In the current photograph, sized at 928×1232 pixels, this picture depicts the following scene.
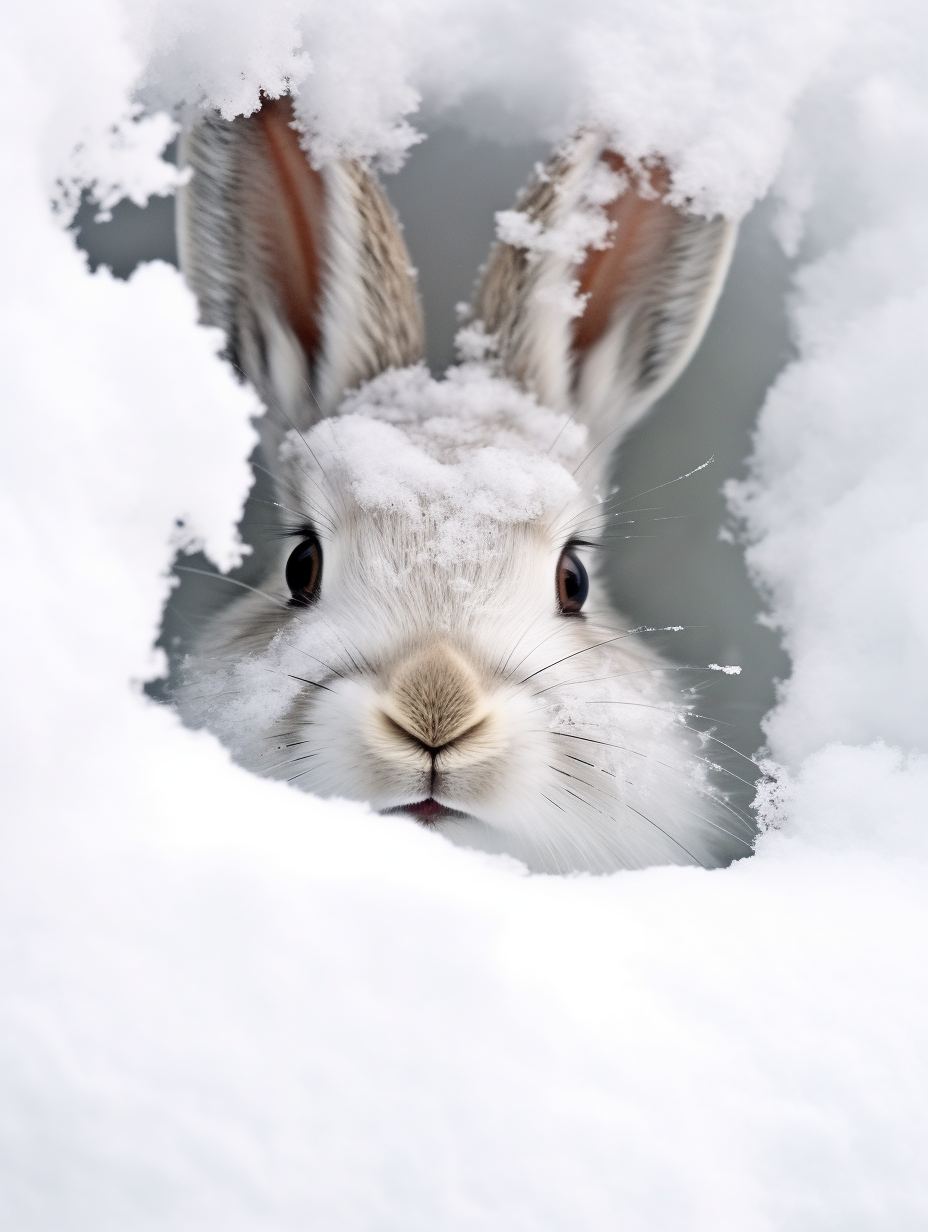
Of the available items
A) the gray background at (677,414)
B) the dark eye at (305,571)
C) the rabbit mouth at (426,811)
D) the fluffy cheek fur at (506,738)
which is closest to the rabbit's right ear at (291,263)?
the gray background at (677,414)

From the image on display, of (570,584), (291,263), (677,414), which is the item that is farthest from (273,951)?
(677,414)

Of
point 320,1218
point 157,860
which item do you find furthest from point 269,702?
point 320,1218

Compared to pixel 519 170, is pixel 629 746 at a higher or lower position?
lower

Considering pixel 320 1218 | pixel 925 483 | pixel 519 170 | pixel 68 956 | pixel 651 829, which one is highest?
pixel 519 170

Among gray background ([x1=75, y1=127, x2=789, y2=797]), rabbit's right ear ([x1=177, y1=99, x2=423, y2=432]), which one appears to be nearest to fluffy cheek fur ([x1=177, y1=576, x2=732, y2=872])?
gray background ([x1=75, y1=127, x2=789, y2=797])

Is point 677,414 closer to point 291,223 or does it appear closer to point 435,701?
point 291,223

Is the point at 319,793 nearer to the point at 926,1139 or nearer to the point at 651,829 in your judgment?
the point at 651,829
